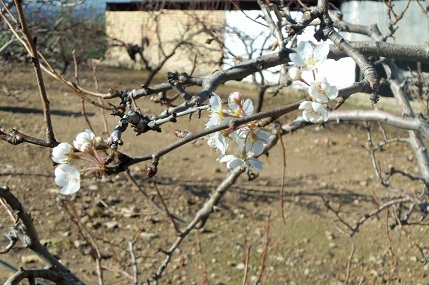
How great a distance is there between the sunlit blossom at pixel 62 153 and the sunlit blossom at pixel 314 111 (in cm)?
40

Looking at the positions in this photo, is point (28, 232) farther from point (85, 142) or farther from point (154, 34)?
point (154, 34)

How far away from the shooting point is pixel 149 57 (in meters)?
13.2

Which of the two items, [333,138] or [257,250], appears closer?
[257,250]

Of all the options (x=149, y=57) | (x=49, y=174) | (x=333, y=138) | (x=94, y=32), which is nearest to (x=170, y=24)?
(x=149, y=57)

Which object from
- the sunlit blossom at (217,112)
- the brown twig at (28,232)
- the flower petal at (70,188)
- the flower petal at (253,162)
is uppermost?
the sunlit blossom at (217,112)

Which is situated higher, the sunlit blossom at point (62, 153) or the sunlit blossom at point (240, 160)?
the sunlit blossom at point (62, 153)

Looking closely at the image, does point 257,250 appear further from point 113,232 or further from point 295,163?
point 295,163

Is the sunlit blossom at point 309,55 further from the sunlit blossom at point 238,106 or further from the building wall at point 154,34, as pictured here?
the building wall at point 154,34

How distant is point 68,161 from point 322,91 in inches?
17.8

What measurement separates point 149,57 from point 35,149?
24.3 ft

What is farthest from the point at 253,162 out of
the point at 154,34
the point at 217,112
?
the point at 154,34

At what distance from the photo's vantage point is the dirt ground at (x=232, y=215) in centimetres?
407

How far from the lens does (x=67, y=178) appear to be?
1006mm

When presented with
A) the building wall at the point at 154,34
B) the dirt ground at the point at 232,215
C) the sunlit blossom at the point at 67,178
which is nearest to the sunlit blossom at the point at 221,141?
the sunlit blossom at the point at 67,178
